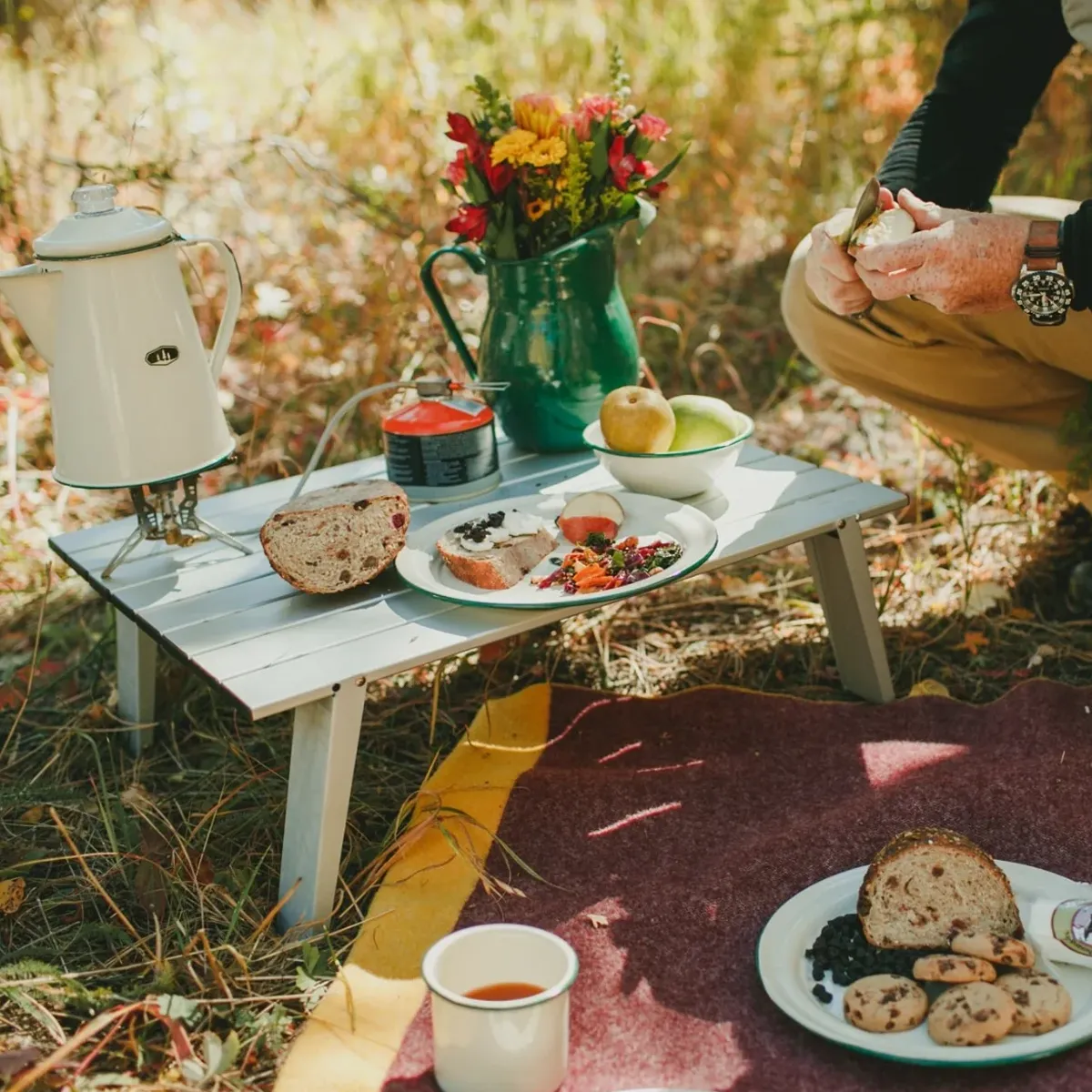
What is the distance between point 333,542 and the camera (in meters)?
1.79

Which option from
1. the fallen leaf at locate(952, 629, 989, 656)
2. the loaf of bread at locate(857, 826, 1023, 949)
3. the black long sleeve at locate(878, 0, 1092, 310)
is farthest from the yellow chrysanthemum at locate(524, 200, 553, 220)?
the loaf of bread at locate(857, 826, 1023, 949)

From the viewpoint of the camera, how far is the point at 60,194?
11.3 ft

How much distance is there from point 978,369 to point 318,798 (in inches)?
54.6

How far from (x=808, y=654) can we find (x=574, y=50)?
2638 mm

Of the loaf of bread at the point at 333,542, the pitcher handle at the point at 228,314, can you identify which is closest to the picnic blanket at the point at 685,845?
the loaf of bread at the point at 333,542

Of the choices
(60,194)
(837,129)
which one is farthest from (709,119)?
(60,194)

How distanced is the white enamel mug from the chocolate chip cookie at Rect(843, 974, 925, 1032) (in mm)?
306

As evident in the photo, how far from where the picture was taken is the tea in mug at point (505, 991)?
1398 mm

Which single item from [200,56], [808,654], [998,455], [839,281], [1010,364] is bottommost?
[808,654]

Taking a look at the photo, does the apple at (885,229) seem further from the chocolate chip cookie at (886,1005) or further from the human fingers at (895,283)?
the chocolate chip cookie at (886,1005)

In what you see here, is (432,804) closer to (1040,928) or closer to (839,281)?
(1040,928)

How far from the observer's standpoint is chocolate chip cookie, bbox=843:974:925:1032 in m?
1.37

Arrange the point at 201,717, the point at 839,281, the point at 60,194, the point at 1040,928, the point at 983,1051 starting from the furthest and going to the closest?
the point at 60,194 < the point at 201,717 < the point at 839,281 < the point at 1040,928 < the point at 983,1051

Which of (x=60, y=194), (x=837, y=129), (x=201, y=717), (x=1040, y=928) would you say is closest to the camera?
(x=1040, y=928)
